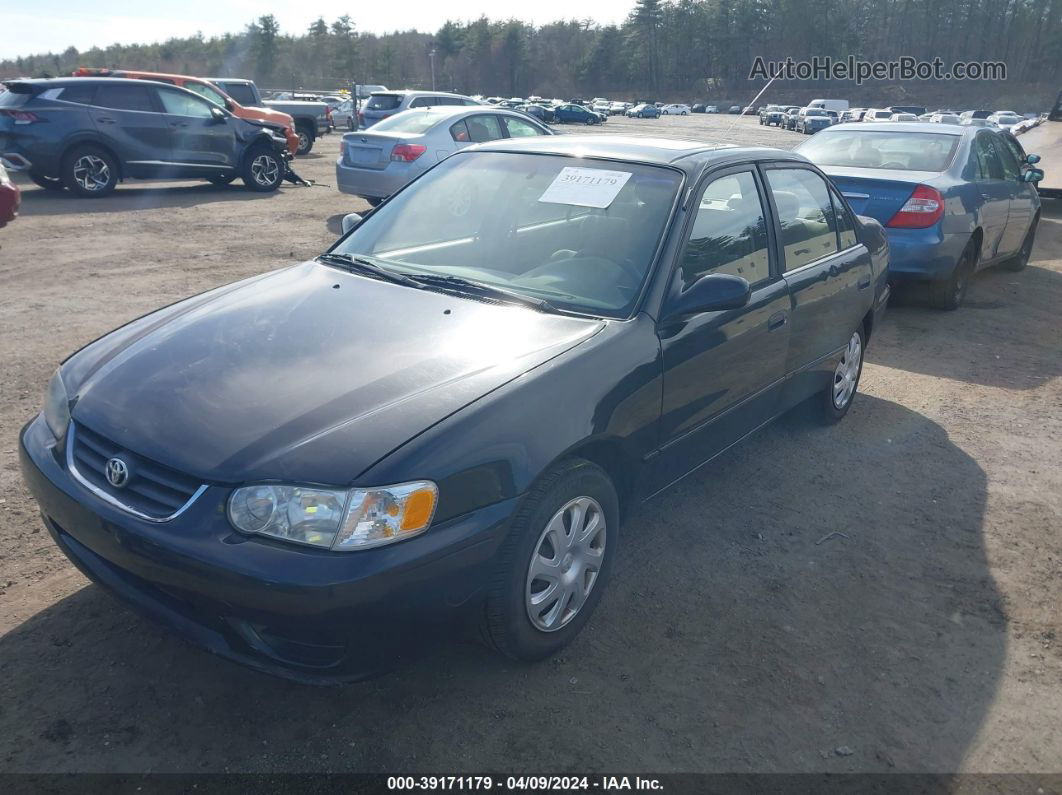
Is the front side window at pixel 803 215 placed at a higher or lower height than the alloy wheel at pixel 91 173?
higher

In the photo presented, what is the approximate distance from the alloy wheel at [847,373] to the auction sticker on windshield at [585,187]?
6.93 ft

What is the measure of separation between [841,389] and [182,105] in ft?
39.8

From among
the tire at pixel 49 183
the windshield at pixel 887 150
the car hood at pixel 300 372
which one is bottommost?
the tire at pixel 49 183

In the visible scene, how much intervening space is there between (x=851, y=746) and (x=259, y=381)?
218 cm

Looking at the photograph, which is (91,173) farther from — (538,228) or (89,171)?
(538,228)

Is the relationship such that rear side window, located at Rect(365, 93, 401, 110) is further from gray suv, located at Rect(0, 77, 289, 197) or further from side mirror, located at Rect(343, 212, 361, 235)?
side mirror, located at Rect(343, 212, 361, 235)

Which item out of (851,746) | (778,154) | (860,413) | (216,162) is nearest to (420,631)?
(851,746)

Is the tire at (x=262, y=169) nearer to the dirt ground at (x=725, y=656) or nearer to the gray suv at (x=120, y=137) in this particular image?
the gray suv at (x=120, y=137)

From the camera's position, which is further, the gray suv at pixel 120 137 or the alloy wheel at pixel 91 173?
the alloy wheel at pixel 91 173

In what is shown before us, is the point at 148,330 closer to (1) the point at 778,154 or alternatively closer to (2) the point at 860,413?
(1) the point at 778,154

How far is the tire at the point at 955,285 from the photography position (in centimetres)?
794

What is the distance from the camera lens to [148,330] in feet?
10.7

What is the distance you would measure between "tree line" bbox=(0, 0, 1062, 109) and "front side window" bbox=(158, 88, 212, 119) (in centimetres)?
8210

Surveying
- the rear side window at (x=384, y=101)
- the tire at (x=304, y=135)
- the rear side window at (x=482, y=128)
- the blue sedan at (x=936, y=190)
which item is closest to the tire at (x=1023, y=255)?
the blue sedan at (x=936, y=190)
